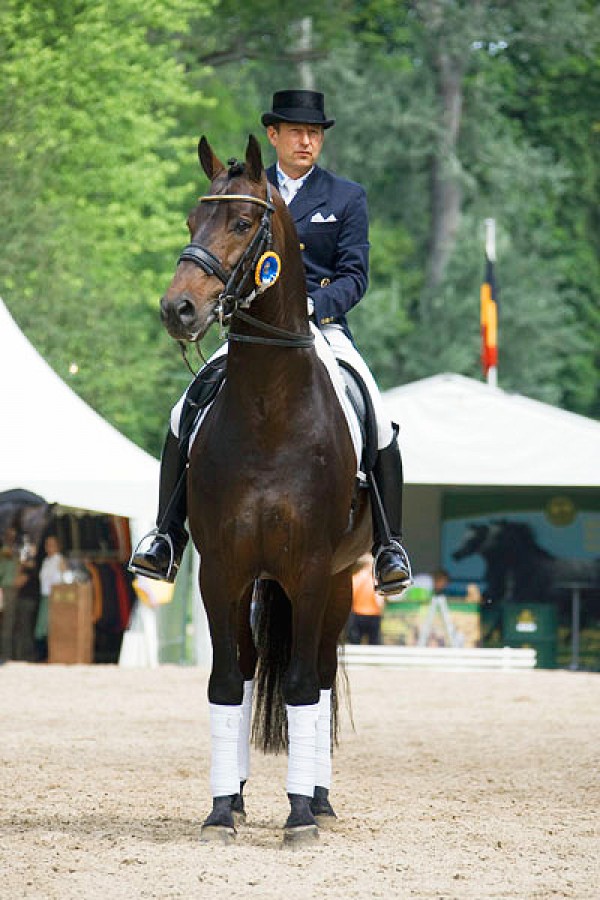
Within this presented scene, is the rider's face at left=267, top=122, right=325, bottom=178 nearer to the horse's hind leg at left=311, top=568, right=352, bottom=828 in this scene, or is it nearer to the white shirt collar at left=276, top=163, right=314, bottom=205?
the white shirt collar at left=276, top=163, right=314, bottom=205

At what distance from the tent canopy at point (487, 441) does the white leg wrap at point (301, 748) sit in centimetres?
1362

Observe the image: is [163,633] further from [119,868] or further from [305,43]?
[305,43]

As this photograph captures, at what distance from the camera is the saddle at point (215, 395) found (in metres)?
8.90

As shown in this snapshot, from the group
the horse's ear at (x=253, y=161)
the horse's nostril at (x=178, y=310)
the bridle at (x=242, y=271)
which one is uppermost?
the horse's ear at (x=253, y=161)

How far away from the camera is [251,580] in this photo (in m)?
8.41

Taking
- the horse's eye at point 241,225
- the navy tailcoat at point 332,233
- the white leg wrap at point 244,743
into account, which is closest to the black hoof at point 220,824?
the white leg wrap at point 244,743

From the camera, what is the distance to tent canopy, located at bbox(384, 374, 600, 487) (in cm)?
2239

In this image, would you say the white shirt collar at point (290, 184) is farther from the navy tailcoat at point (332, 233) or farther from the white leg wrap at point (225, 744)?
the white leg wrap at point (225, 744)

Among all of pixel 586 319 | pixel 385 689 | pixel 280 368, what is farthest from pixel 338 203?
pixel 586 319

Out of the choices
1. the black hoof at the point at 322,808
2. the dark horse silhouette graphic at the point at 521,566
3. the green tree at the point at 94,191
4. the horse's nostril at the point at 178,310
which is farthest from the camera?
the green tree at the point at 94,191

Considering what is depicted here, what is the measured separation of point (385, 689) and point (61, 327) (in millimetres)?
14183

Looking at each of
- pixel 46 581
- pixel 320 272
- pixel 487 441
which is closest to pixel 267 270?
pixel 320 272

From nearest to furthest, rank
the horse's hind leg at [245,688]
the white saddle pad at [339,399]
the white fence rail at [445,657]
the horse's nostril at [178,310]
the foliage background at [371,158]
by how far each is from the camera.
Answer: the horse's nostril at [178,310] < the white saddle pad at [339,399] < the horse's hind leg at [245,688] < the white fence rail at [445,657] < the foliage background at [371,158]

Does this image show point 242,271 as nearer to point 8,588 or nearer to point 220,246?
point 220,246
